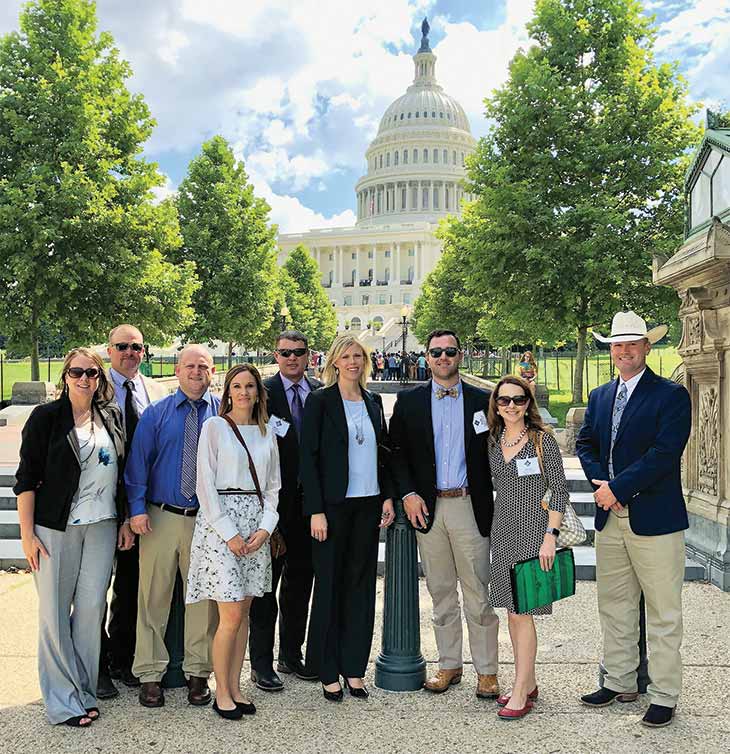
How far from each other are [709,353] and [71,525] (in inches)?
211

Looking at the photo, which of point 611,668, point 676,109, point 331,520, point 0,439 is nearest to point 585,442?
point 611,668

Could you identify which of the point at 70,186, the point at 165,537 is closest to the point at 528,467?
the point at 165,537

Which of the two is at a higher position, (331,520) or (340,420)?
(340,420)

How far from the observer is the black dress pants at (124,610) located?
4824 mm

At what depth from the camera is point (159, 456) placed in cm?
453

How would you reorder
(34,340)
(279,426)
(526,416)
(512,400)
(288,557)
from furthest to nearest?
(34,340) < (288,557) < (279,426) < (526,416) < (512,400)

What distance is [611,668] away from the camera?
446 cm

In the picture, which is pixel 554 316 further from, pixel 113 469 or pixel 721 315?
pixel 113 469

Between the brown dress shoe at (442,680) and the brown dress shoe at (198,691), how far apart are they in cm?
128

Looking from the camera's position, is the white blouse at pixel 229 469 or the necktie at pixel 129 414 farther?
the necktie at pixel 129 414

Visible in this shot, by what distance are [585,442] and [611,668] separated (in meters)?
1.29

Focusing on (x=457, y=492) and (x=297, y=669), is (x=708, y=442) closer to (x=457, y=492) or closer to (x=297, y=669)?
(x=457, y=492)

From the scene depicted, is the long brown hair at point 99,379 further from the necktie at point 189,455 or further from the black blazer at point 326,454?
the black blazer at point 326,454

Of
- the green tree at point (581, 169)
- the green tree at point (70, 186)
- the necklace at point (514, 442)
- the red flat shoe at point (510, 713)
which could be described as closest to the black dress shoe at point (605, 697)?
the red flat shoe at point (510, 713)
